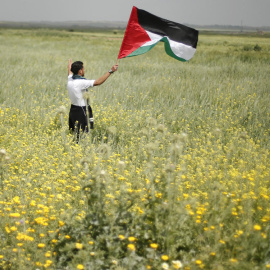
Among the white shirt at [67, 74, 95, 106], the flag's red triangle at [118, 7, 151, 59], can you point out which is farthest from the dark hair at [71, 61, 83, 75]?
the flag's red triangle at [118, 7, 151, 59]

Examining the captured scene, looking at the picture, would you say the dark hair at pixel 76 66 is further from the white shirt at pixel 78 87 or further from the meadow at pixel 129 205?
the meadow at pixel 129 205

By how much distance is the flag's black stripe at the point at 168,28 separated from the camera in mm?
5083

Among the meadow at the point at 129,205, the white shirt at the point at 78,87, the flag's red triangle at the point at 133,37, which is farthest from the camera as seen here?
the white shirt at the point at 78,87

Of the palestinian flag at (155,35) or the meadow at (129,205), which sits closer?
the meadow at (129,205)

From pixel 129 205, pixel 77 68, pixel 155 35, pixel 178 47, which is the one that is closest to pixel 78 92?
pixel 77 68

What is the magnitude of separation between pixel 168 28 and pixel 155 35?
234 millimetres

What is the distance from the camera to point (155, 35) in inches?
205

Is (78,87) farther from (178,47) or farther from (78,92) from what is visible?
(178,47)

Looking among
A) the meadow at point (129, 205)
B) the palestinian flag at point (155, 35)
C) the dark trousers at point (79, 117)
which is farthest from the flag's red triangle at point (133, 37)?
the meadow at point (129, 205)

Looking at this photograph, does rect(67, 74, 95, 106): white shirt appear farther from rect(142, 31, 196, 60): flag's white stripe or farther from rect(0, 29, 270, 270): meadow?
rect(142, 31, 196, 60): flag's white stripe

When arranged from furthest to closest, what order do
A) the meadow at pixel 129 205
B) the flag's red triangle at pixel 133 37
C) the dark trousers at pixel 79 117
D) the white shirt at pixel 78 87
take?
the dark trousers at pixel 79 117, the white shirt at pixel 78 87, the flag's red triangle at pixel 133 37, the meadow at pixel 129 205

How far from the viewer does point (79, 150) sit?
477 cm

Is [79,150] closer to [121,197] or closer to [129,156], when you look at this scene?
[129,156]

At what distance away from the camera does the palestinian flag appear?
200 inches
